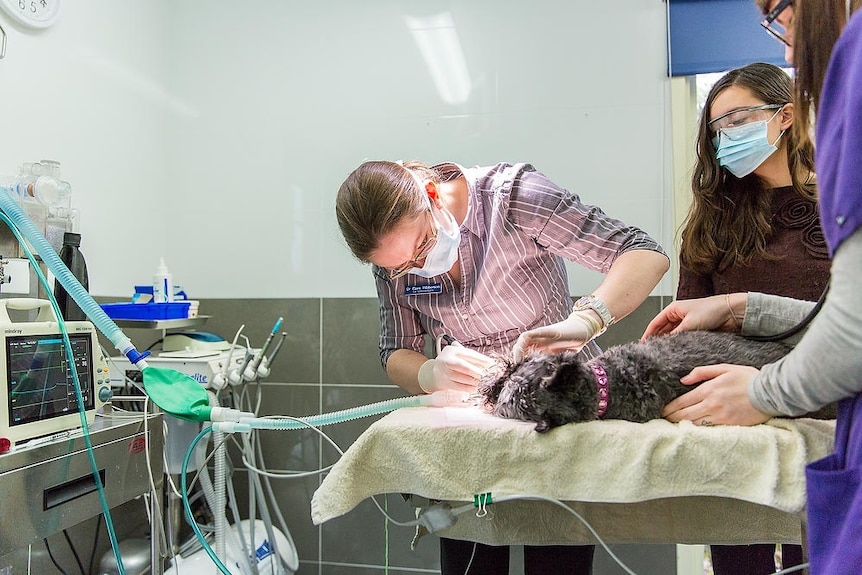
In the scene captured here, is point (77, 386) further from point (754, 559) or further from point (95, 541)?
point (754, 559)

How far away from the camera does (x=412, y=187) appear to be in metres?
1.28

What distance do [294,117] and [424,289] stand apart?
1.06m

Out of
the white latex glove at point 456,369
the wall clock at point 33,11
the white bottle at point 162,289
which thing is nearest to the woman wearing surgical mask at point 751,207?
the white latex glove at point 456,369

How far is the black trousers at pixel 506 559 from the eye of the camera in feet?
3.90

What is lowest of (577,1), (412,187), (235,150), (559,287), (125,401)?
(125,401)

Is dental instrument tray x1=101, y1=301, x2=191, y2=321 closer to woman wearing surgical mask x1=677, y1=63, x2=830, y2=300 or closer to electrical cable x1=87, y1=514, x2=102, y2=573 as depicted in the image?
electrical cable x1=87, y1=514, x2=102, y2=573

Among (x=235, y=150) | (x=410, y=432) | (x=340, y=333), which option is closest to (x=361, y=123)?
(x=235, y=150)

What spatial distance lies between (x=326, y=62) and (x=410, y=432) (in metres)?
1.70

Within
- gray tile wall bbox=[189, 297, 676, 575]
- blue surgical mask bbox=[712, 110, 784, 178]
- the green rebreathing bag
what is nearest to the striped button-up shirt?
blue surgical mask bbox=[712, 110, 784, 178]

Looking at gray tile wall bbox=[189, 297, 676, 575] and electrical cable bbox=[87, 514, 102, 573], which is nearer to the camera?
electrical cable bbox=[87, 514, 102, 573]

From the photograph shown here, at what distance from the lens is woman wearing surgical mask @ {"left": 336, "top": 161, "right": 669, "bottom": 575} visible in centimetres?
123

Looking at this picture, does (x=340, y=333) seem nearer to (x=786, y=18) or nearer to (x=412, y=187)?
(x=412, y=187)

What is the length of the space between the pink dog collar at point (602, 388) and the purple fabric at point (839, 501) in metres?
0.27

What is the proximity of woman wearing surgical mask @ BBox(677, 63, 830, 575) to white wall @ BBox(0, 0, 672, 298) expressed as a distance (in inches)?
19.2
